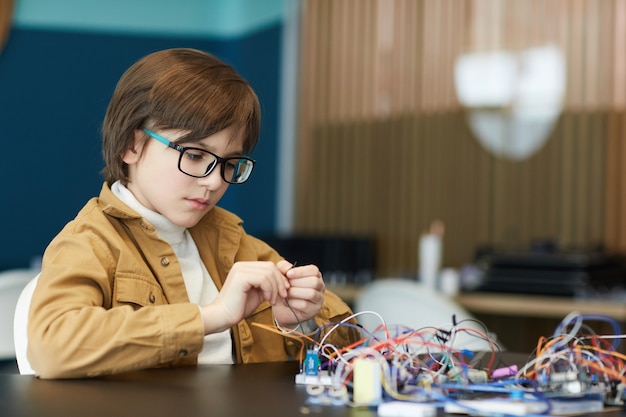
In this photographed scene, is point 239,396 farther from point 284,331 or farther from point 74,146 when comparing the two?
point 74,146

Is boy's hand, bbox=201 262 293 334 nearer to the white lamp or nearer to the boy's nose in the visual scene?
the boy's nose

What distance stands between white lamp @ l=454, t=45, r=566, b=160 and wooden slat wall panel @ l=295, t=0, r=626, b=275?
4 cm

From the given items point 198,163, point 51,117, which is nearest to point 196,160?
point 198,163

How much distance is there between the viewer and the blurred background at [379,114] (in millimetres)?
3562

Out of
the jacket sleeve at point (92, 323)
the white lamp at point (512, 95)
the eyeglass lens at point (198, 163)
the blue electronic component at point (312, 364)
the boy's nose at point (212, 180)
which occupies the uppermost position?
the white lamp at point (512, 95)

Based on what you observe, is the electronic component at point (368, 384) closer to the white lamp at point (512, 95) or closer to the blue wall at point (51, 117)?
the white lamp at point (512, 95)

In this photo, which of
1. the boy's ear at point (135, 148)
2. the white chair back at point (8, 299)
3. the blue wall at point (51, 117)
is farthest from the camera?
the blue wall at point (51, 117)

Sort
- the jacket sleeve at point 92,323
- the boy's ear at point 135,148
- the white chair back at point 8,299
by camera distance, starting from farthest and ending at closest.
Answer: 1. the white chair back at point 8,299
2. the boy's ear at point 135,148
3. the jacket sleeve at point 92,323

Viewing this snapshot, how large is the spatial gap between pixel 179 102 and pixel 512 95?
256 centimetres

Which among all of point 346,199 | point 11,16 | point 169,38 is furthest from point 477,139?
point 11,16

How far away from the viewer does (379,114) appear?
4301 millimetres

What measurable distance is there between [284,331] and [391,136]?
2947 mm

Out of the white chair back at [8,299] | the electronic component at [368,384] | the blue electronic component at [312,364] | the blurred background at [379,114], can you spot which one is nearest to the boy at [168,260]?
the blue electronic component at [312,364]

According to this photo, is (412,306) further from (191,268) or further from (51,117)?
(51,117)
